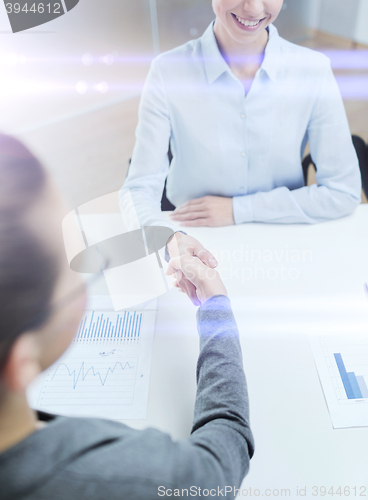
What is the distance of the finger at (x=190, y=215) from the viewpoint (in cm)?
85

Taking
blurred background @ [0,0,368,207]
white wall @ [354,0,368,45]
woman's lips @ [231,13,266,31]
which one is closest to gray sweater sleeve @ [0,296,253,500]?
woman's lips @ [231,13,266,31]

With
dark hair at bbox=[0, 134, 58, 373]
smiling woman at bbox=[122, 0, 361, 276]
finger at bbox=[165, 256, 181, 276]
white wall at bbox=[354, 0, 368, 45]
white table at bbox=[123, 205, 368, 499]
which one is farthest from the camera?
white wall at bbox=[354, 0, 368, 45]

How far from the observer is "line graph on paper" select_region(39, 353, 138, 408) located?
1.76 ft

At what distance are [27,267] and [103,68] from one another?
2.23m

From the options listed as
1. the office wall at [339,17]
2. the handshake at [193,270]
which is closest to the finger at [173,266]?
the handshake at [193,270]

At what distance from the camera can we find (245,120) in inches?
34.8

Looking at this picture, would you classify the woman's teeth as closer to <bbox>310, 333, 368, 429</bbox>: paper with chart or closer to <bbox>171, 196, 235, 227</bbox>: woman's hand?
<bbox>171, 196, 235, 227</bbox>: woman's hand

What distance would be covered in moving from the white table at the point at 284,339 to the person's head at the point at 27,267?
0.27 m

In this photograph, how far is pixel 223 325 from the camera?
545 millimetres

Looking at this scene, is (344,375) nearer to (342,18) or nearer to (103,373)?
(103,373)

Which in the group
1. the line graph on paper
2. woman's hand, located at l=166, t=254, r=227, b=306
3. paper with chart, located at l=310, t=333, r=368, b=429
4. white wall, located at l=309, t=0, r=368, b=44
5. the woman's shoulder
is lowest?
paper with chart, located at l=310, t=333, r=368, b=429

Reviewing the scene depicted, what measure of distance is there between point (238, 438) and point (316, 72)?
2.62ft

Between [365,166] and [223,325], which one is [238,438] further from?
[365,166]

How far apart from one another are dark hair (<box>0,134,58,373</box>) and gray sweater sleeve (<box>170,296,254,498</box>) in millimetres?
206
